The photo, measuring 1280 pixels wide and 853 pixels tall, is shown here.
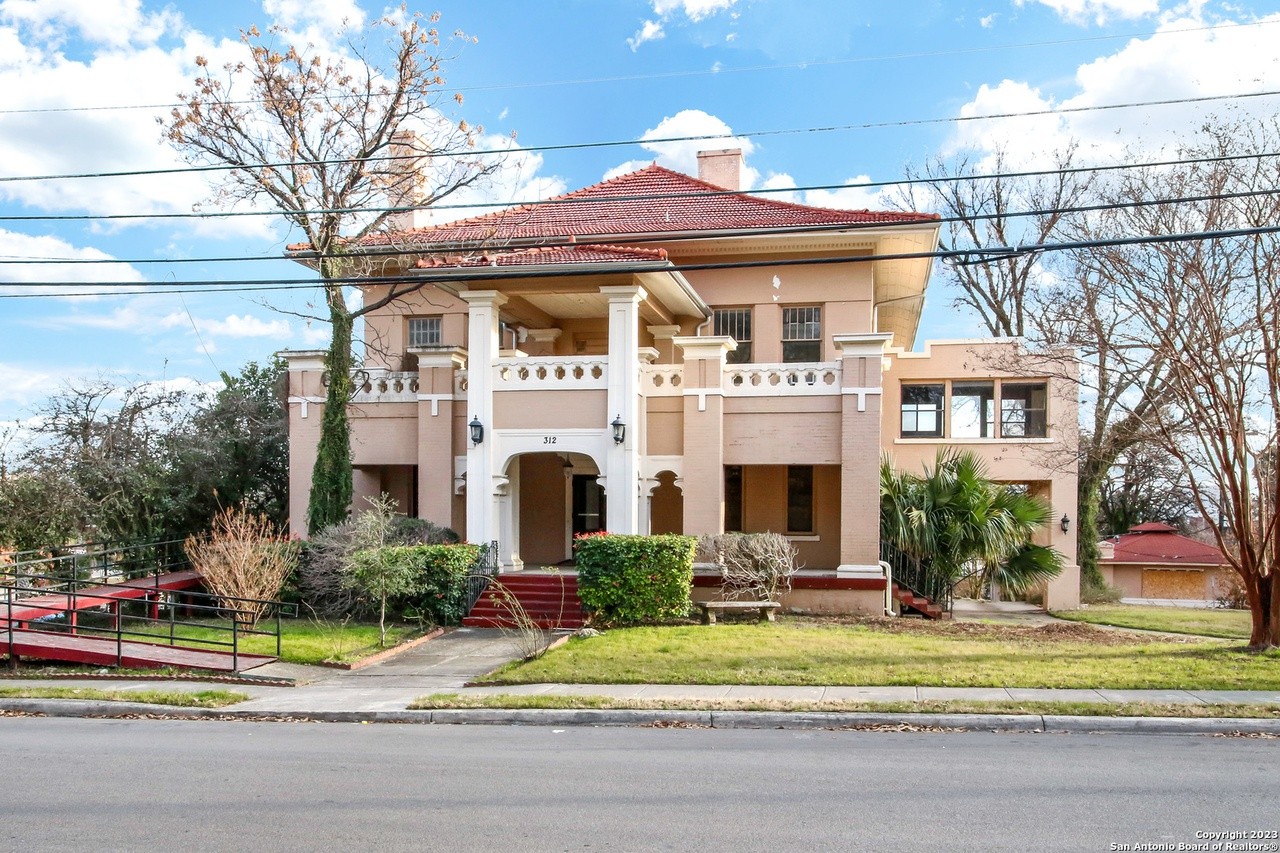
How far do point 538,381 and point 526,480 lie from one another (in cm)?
471

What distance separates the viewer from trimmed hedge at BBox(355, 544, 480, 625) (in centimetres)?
1817

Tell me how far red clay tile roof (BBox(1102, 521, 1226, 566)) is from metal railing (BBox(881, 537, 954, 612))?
1614 cm

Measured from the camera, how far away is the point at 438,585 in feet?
60.3

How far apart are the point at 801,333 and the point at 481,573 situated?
32.8ft

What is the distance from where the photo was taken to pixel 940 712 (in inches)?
436

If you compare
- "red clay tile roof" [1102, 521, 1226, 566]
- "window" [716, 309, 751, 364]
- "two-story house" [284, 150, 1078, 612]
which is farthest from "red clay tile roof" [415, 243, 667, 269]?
"red clay tile roof" [1102, 521, 1226, 566]

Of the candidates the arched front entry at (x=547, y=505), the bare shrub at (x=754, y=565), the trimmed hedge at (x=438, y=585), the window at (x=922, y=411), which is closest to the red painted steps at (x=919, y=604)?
the bare shrub at (x=754, y=565)

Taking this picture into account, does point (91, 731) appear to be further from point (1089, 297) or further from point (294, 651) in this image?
point (1089, 297)

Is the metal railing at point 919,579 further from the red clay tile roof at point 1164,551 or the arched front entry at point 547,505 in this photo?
the red clay tile roof at point 1164,551

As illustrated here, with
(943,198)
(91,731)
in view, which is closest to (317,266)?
(91,731)

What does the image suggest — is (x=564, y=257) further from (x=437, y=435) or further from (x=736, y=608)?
(x=736, y=608)

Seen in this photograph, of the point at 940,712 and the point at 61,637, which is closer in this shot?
the point at 940,712

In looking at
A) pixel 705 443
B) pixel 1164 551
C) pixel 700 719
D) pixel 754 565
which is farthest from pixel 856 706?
pixel 1164 551

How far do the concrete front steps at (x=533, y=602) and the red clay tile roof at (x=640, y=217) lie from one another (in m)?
7.52
